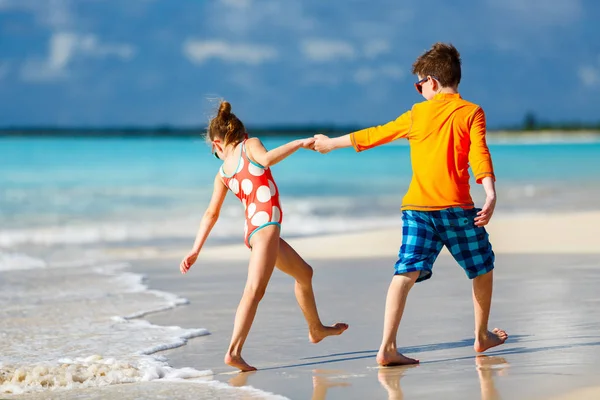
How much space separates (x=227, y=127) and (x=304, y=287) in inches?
36.2

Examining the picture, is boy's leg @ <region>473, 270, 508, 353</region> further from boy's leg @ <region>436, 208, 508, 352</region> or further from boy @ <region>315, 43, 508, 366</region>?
boy @ <region>315, 43, 508, 366</region>

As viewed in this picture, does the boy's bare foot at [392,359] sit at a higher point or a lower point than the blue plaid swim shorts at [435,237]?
lower

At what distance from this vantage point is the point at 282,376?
468 cm

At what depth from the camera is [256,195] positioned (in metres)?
4.93

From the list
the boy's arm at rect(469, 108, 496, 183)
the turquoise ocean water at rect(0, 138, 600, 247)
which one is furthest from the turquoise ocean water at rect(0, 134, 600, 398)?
the boy's arm at rect(469, 108, 496, 183)

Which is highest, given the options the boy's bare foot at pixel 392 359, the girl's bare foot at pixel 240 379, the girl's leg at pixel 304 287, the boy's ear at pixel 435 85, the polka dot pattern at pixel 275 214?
the boy's ear at pixel 435 85

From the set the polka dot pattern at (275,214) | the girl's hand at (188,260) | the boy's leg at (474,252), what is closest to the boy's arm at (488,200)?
the boy's leg at (474,252)

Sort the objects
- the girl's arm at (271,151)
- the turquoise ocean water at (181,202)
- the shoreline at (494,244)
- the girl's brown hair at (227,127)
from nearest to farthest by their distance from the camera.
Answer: the girl's arm at (271,151), the girl's brown hair at (227,127), the shoreline at (494,244), the turquoise ocean water at (181,202)

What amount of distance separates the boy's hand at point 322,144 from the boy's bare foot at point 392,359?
38.9 inches

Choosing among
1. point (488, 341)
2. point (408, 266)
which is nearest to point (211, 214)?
point (408, 266)

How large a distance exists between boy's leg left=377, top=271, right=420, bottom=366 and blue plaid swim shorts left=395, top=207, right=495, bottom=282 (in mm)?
42

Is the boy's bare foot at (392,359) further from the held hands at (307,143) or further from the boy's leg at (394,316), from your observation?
the held hands at (307,143)

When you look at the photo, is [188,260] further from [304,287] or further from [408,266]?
[408,266]

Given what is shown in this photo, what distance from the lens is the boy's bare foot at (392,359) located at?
471 cm
